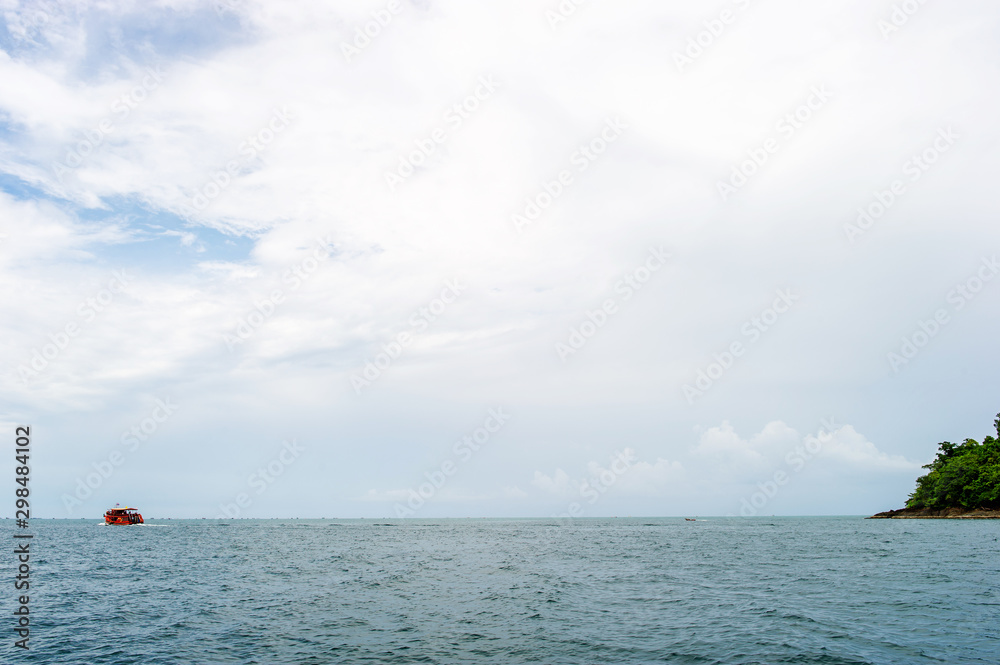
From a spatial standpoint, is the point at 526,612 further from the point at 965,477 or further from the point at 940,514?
the point at 940,514

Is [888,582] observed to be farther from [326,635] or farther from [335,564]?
[335,564]

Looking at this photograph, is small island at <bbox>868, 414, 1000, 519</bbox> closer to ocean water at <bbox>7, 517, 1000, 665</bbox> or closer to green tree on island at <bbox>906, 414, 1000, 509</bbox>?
green tree on island at <bbox>906, 414, 1000, 509</bbox>

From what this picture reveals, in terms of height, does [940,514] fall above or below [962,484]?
below

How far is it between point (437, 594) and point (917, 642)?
27.7 metres

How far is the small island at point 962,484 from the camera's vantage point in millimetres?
133750

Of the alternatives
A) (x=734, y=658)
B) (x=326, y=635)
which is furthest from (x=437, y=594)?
(x=734, y=658)

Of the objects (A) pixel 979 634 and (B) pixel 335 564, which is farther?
(B) pixel 335 564

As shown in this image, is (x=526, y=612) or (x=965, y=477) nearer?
(x=526, y=612)

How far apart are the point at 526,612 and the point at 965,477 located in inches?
6061

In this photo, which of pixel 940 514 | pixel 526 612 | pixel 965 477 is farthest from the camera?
pixel 940 514

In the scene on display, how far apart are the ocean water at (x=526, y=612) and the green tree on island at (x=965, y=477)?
91.9 m

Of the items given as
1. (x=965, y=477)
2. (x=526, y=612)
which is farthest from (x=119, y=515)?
(x=965, y=477)

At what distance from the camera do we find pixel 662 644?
26438 millimetres

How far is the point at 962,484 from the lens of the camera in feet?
465
